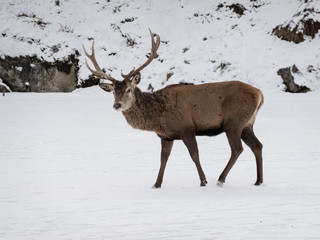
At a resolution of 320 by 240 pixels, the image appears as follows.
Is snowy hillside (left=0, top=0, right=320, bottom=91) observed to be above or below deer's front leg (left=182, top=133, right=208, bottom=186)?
below

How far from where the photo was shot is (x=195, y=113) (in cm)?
706

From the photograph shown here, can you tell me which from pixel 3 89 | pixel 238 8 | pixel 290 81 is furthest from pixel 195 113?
pixel 238 8

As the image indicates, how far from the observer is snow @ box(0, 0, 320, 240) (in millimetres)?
4840

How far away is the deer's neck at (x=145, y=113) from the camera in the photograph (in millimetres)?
7117

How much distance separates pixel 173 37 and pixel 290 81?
232 inches

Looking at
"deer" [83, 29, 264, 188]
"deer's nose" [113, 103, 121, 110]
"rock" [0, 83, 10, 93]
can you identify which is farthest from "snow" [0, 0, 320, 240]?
"deer's nose" [113, 103, 121, 110]

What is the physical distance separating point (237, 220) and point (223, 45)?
14779 mm

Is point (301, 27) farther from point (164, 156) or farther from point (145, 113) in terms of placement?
point (164, 156)

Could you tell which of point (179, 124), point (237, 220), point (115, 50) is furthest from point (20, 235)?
point (115, 50)

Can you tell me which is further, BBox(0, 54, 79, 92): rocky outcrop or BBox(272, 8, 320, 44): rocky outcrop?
BBox(0, 54, 79, 92): rocky outcrop

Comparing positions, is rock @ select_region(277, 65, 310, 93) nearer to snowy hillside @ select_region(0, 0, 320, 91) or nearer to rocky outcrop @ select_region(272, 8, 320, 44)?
snowy hillside @ select_region(0, 0, 320, 91)

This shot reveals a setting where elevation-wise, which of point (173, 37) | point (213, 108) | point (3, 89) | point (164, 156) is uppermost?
point (213, 108)

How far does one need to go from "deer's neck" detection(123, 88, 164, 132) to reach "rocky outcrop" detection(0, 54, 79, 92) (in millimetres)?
11762

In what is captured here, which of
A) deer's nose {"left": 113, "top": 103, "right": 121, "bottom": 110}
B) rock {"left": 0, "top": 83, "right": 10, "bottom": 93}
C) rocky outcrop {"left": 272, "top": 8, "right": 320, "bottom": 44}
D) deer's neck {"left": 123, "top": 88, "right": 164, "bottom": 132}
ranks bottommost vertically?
rock {"left": 0, "top": 83, "right": 10, "bottom": 93}
